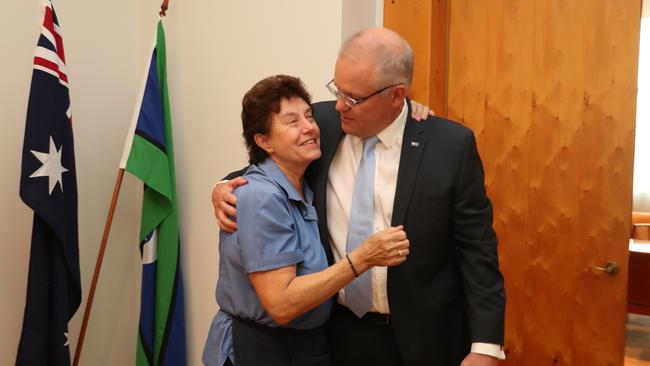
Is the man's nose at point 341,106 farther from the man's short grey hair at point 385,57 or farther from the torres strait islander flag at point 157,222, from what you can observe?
the torres strait islander flag at point 157,222

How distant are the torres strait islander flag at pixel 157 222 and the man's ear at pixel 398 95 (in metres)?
1.41

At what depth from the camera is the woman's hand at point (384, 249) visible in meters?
1.29

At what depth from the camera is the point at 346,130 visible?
163cm

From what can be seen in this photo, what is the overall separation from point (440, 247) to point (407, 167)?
9.7 inches

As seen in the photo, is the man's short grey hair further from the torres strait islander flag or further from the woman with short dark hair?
the torres strait islander flag

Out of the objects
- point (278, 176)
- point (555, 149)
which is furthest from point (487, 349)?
point (555, 149)

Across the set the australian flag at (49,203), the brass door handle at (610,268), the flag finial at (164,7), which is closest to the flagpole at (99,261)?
the flag finial at (164,7)

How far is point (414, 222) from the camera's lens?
1.54 meters

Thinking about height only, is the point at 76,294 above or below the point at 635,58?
below

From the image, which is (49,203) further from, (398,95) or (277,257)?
(398,95)

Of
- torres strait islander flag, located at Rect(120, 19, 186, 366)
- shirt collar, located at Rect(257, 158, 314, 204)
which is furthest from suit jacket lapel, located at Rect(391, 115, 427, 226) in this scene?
torres strait islander flag, located at Rect(120, 19, 186, 366)

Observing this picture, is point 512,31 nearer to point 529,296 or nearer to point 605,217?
point 605,217

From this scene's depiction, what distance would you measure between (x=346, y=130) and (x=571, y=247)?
4.09 ft

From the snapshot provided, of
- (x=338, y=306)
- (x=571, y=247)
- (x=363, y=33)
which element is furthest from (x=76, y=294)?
(x=571, y=247)
